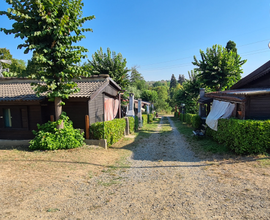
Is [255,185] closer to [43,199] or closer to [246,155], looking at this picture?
[246,155]

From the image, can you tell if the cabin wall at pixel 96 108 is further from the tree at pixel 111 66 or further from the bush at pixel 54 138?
the tree at pixel 111 66

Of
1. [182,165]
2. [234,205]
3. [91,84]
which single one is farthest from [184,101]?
[234,205]

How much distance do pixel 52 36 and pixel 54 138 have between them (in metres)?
4.50

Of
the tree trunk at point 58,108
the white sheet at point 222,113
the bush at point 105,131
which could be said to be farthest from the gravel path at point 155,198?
the white sheet at point 222,113

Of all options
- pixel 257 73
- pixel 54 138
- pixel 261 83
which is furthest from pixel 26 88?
pixel 261 83

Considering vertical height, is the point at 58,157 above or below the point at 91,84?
below

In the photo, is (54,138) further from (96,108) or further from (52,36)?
(52,36)

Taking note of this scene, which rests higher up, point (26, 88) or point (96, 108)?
point (26, 88)

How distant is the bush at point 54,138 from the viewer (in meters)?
7.73

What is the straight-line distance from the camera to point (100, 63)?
57.1 feet

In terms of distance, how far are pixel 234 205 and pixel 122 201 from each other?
2.35m

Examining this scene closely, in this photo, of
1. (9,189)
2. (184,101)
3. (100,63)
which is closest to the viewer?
(9,189)

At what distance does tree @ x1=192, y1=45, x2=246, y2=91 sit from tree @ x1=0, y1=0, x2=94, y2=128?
1260 cm

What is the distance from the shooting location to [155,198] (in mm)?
3941
